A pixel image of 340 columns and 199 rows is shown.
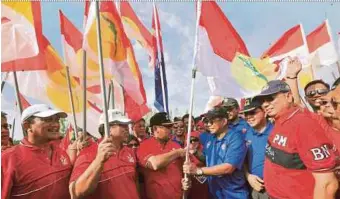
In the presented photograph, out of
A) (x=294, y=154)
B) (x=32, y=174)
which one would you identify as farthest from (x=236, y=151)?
(x=32, y=174)

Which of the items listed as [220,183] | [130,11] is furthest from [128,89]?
[130,11]

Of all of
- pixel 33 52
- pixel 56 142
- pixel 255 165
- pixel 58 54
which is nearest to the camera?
pixel 56 142

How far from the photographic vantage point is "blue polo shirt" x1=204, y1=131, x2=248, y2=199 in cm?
567

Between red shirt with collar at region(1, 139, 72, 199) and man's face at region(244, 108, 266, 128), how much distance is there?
2.35 meters

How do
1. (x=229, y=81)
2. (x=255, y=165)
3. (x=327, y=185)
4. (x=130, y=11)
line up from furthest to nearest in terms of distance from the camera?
(x=130, y=11) < (x=229, y=81) < (x=255, y=165) < (x=327, y=185)

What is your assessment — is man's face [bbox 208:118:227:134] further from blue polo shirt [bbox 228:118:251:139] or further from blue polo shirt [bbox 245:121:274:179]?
blue polo shirt [bbox 245:121:274:179]

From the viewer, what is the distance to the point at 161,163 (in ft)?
17.8

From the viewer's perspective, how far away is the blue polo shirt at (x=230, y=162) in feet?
18.6

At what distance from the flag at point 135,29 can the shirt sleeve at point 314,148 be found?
17.5 feet

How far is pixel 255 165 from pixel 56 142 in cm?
239

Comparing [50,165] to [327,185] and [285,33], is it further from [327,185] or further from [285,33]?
[285,33]

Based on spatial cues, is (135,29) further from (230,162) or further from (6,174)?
(6,174)

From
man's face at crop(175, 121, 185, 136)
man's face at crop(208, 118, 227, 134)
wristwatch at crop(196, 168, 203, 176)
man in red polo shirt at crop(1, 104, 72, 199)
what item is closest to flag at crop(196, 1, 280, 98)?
man's face at crop(208, 118, 227, 134)

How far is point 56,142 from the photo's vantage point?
Answer: 15.5ft
